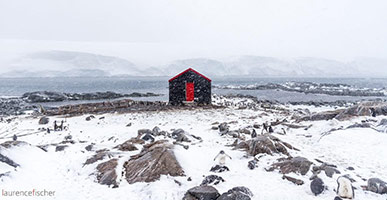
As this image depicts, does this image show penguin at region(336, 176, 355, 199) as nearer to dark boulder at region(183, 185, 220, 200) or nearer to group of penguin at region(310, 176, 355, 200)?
group of penguin at region(310, 176, 355, 200)

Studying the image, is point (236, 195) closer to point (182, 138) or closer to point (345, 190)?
point (345, 190)

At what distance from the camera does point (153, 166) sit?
829 cm

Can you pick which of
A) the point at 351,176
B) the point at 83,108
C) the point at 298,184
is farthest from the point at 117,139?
the point at 83,108

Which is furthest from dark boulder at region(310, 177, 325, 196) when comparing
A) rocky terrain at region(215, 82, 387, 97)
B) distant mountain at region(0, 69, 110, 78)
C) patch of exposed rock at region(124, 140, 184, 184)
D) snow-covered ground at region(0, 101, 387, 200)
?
distant mountain at region(0, 69, 110, 78)

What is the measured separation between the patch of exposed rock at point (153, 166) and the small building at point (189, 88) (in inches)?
722

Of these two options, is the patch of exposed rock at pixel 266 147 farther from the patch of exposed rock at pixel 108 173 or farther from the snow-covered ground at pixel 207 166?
the patch of exposed rock at pixel 108 173

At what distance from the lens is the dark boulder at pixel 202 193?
6520 millimetres

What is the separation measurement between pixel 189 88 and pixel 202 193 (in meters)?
21.2

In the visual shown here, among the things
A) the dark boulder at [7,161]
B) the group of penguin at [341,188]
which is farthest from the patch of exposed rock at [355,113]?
the dark boulder at [7,161]

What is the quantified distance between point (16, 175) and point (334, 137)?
13294 millimetres

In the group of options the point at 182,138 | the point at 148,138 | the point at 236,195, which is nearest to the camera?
the point at 236,195

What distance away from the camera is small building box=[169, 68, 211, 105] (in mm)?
27234

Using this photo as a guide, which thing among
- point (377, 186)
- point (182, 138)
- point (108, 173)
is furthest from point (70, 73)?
point (377, 186)

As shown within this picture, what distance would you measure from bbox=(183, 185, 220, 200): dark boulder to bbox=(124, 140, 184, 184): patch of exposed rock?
4.47ft
